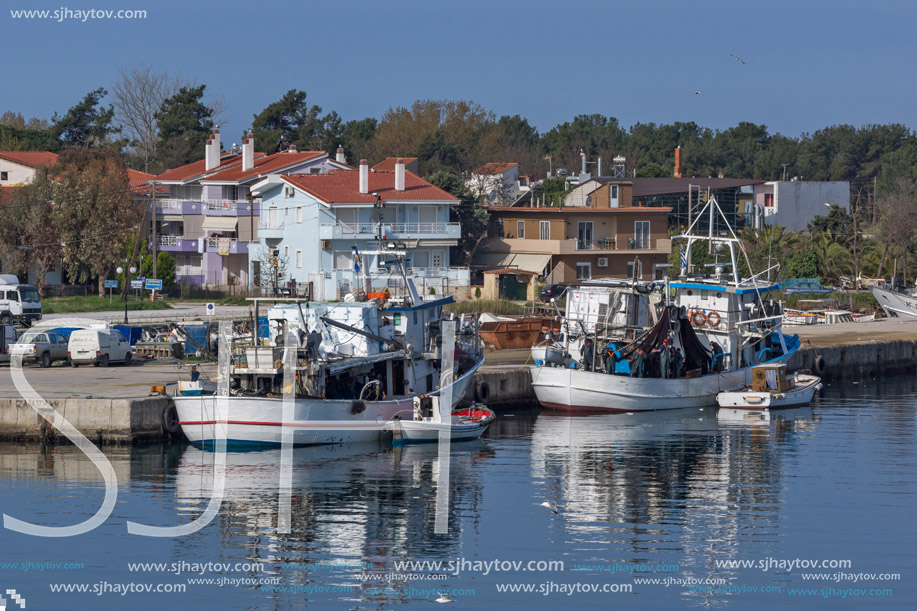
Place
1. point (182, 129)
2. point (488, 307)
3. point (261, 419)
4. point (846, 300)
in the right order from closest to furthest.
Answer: point (261, 419)
point (488, 307)
point (846, 300)
point (182, 129)

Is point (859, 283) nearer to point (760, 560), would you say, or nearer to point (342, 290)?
point (342, 290)

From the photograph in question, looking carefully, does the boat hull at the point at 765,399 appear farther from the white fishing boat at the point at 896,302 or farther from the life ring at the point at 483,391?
the white fishing boat at the point at 896,302

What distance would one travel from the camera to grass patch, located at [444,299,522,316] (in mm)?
60719

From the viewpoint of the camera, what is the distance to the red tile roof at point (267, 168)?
74375 millimetres

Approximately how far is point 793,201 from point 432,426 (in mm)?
68225

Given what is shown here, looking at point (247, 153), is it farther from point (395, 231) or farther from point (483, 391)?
point (483, 391)

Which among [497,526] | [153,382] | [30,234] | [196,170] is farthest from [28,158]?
[497,526]

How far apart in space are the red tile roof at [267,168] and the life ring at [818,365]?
1444 inches

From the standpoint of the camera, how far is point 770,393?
41.9 metres

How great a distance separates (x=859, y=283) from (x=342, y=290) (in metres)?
34.2

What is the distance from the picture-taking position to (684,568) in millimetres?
22234

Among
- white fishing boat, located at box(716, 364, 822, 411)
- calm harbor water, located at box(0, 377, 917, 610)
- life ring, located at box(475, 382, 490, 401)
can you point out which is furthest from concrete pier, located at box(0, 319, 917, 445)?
white fishing boat, located at box(716, 364, 822, 411)

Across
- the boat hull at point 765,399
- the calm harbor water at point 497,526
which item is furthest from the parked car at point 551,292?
the calm harbor water at point 497,526

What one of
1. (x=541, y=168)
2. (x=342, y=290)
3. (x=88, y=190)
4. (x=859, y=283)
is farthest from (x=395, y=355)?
(x=541, y=168)
